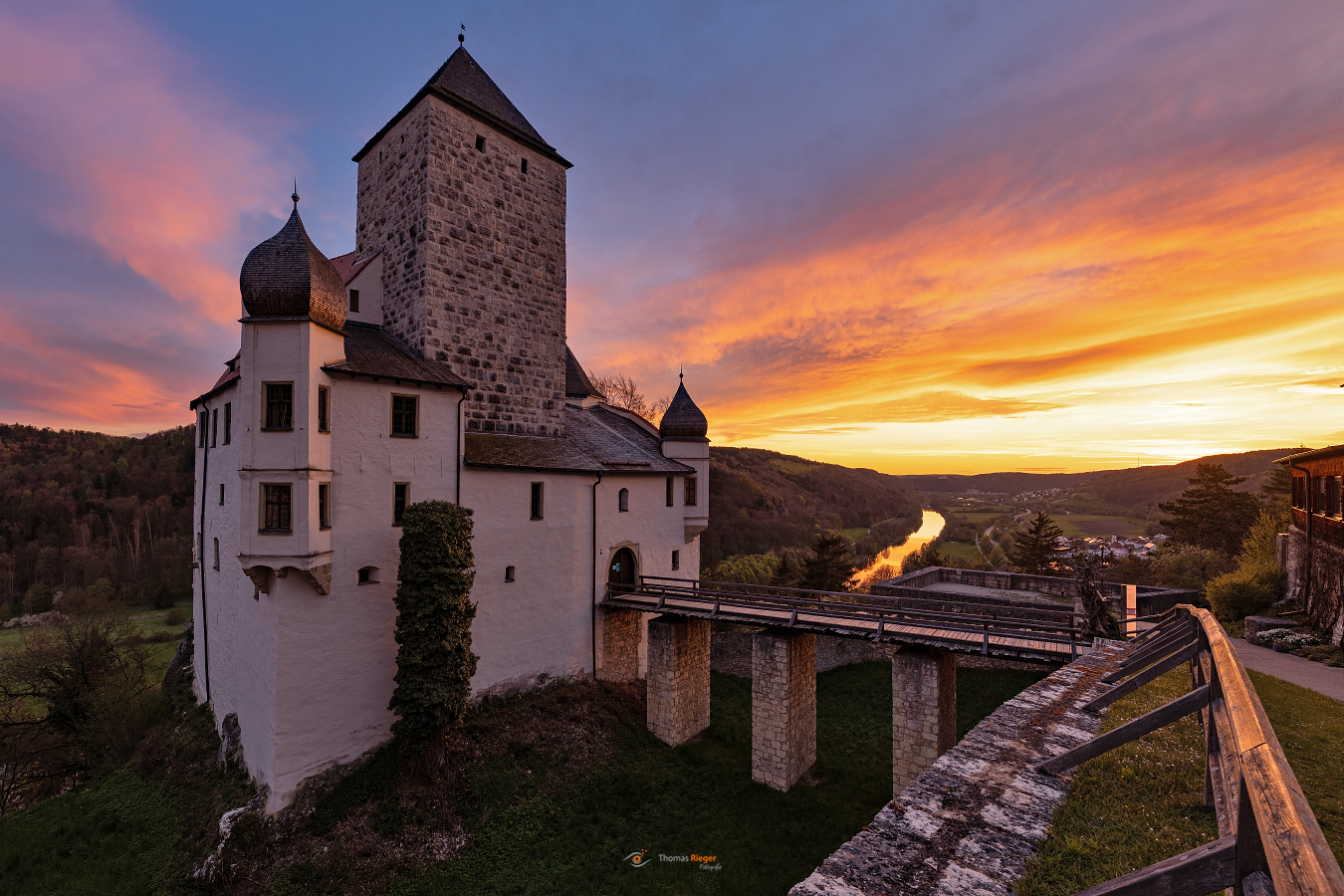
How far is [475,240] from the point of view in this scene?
1947 centimetres

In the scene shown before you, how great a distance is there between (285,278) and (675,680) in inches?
635

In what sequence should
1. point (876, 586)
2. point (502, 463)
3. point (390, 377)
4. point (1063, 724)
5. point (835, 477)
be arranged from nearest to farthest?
point (1063, 724) < point (390, 377) < point (502, 463) < point (876, 586) < point (835, 477)

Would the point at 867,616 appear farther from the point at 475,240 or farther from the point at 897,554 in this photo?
the point at 897,554

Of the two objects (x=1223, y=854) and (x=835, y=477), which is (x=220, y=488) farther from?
(x=835, y=477)

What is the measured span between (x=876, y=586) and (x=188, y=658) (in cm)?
3087

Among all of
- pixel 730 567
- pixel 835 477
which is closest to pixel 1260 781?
pixel 730 567

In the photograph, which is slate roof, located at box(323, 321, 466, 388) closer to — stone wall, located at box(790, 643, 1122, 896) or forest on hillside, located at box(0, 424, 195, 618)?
stone wall, located at box(790, 643, 1122, 896)

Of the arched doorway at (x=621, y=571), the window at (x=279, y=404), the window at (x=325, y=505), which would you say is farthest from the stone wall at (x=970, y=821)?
the arched doorway at (x=621, y=571)

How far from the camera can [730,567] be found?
45.2 m

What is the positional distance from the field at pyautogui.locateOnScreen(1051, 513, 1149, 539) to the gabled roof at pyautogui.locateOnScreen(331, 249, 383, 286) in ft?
270

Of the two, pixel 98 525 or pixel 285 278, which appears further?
pixel 98 525

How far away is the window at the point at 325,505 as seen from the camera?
Result: 14.1 meters

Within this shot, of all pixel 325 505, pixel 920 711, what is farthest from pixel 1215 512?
pixel 325 505

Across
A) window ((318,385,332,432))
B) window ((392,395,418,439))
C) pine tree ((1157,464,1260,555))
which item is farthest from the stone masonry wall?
pine tree ((1157,464,1260,555))
